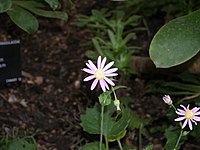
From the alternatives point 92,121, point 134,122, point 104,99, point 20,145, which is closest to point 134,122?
point 134,122

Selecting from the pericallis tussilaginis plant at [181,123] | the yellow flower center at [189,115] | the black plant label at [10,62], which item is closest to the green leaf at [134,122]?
the pericallis tussilaginis plant at [181,123]

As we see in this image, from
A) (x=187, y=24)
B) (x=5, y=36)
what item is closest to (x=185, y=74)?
(x=187, y=24)

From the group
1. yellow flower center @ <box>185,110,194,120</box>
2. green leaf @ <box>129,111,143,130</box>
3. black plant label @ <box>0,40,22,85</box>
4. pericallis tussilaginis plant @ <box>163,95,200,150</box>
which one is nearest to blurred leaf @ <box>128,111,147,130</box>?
green leaf @ <box>129,111,143,130</box>

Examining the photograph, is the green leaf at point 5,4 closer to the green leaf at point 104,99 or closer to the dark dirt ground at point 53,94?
the green leaf at point 104,99

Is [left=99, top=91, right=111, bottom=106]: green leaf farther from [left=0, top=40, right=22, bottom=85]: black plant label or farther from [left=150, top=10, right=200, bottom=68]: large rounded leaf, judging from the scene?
[left=0, top=40, right=22, bottom=85]: black plant label

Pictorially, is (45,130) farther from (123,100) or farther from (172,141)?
(172,141)

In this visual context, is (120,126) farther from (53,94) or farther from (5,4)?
(53,94)
